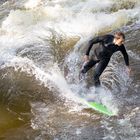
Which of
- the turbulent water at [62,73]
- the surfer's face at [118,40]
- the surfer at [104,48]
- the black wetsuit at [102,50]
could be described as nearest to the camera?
the turbulent water at [62,73]

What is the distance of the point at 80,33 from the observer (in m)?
12.8

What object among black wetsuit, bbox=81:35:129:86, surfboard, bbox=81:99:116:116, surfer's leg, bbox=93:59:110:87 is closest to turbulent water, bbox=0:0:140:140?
surfboard, bbox=81:99:116:116

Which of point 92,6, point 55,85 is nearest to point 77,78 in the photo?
point 55,85

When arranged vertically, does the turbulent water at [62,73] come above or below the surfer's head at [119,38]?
below

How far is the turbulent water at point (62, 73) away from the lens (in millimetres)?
8461

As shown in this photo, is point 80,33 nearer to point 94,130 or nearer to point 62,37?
point 62,37

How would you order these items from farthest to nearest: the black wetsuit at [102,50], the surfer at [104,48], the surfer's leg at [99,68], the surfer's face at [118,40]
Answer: the surfer's leg at [99,68], the black wetsuit at [102,50], the surfer at [104,48], the surfer's face at [118,40]

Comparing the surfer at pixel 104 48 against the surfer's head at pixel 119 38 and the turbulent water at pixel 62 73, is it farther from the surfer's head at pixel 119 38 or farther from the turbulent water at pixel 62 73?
the turbulent water at pixel 62 73

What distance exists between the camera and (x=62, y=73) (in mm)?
10664

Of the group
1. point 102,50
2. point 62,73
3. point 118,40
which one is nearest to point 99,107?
point 102,50

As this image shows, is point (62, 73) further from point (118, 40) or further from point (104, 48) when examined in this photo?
point (118, 40)

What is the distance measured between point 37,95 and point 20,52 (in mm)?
2456

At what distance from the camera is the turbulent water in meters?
8.46

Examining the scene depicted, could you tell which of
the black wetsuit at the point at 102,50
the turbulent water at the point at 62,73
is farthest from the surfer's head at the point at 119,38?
the turbulent water at the point at 62,73
